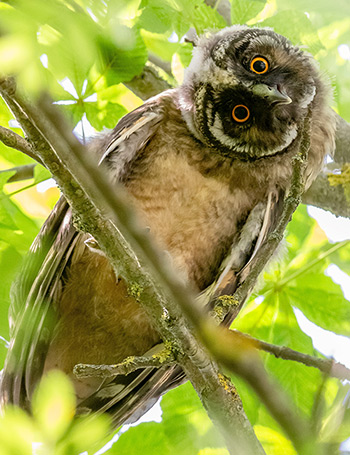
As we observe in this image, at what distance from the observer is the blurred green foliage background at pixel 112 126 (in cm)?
149

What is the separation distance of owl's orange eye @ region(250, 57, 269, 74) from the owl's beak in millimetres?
150

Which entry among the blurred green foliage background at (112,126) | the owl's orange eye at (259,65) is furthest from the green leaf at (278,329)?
the owl's orange eye at (259,65)

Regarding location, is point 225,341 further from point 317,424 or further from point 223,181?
point 223,181

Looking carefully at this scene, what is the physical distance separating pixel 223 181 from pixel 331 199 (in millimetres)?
1108

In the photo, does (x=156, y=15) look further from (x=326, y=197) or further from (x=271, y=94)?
(x=326, y=197)

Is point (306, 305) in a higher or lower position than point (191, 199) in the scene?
lower

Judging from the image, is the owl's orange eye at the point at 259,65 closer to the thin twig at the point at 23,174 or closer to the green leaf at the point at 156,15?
the green leaf at the point at 156,15

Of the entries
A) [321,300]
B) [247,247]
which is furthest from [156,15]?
[321,300]

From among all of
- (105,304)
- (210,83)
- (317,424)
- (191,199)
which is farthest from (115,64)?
(317,424)

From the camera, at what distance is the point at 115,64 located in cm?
353

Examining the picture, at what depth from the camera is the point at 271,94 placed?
11.6 feet

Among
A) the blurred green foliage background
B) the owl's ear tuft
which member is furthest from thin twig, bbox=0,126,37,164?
the owl's ear tuft

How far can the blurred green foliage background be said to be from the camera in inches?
58.6

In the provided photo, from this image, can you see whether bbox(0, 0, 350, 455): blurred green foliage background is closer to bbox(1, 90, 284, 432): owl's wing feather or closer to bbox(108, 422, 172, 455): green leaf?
bbox(108, 422, 172, 455): green leaf
